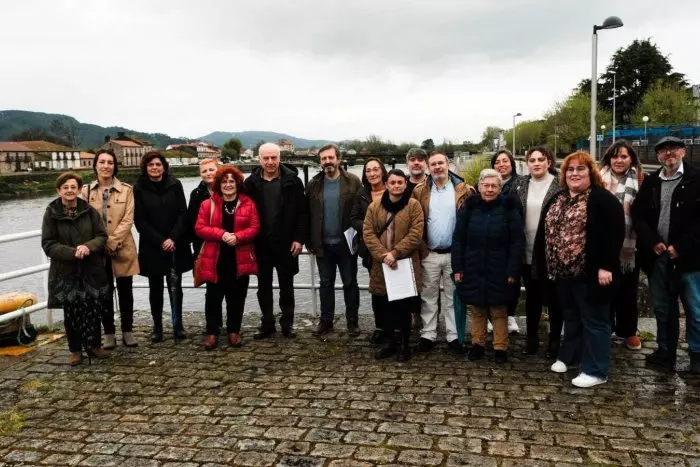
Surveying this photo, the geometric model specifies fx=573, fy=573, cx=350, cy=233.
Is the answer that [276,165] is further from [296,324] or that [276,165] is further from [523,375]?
[523,375]

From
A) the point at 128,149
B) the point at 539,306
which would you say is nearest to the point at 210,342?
the point at 539,306

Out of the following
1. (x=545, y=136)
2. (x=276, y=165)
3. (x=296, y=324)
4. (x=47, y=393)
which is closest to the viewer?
(x=47, y=393)

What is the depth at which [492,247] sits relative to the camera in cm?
485

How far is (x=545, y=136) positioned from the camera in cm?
6372

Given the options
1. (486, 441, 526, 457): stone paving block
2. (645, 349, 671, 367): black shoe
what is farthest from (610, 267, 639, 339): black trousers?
(486, 441, 526, 457): stone paving block

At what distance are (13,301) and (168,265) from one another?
1.63m

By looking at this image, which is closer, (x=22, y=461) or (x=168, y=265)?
(x=22, y=461)

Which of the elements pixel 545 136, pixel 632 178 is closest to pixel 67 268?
pixel 632 178

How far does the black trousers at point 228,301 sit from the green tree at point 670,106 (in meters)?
51.6

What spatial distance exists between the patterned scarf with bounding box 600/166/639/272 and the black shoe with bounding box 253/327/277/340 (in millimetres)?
3420

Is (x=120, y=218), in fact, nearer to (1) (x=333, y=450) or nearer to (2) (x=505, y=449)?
(1) (x=333, y=450)

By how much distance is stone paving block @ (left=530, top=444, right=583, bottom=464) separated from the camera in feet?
10.8

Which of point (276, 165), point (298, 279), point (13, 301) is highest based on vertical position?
point (276, 165)

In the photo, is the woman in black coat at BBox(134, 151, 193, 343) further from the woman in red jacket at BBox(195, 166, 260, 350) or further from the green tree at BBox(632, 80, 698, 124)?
the green tree at BBox(632, 80, 698, 124)
